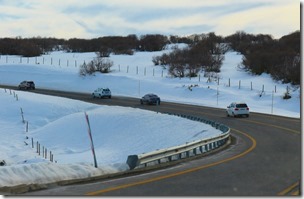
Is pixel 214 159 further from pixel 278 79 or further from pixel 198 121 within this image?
pixel 278 79

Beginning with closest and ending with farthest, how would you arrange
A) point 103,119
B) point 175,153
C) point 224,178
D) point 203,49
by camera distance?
point 224,178 < point 175,153 < point 103,119 < point 203,49

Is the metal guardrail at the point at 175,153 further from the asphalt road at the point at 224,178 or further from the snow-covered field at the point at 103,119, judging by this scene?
the asphalt road at the point at 224,178

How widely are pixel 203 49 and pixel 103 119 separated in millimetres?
57176

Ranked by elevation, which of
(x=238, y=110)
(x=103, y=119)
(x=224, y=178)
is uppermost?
(x=238, y=110)

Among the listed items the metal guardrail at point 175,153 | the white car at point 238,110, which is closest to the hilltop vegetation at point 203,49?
the white car at point 238,110

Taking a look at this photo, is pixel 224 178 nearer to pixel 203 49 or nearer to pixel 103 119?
pixel 103 119

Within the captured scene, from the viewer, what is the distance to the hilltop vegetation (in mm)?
69938

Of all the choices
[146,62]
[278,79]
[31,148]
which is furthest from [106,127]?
[146,62]

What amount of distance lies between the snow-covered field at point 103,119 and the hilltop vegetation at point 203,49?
81.9 inches

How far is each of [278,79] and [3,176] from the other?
2295 inches

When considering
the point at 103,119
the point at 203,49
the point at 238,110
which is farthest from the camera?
the point at 203,49

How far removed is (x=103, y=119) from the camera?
35.8 m

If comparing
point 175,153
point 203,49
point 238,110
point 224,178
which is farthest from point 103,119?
point 203,49

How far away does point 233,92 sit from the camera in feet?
198
